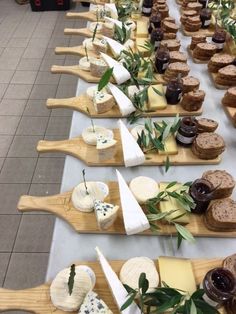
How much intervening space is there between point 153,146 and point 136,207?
0.38 m

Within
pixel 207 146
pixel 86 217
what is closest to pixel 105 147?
pixel 86 217

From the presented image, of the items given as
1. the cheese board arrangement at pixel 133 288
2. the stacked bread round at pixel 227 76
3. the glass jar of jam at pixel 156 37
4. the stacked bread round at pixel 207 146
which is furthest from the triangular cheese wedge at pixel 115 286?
the glass jar of jam at pixel 156 37

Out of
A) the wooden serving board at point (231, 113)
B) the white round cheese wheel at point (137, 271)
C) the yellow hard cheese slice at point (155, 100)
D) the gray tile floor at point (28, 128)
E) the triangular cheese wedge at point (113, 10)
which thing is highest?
the triangular cheese wedge at point (113, 10)

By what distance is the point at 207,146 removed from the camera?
1.38 m

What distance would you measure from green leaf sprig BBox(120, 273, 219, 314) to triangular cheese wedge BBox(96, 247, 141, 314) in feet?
0.05

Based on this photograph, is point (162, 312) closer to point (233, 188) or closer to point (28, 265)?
point (233, 188)

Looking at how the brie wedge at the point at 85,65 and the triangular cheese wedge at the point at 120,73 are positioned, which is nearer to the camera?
the triangular cheese wedge at the point at 120,73

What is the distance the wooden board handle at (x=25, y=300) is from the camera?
974 millimetres

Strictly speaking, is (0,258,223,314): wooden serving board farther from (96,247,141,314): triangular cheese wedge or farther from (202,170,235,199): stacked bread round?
(202,170,235,199): stacked bread round

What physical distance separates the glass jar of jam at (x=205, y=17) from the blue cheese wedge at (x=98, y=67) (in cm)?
94

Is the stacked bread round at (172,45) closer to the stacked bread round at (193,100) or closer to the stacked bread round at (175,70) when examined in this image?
the stacked bread round at (175,70)

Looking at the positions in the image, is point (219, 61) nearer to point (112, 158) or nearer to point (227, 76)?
point (227, 76)

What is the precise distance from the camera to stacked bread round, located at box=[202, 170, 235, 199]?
1.20 metres

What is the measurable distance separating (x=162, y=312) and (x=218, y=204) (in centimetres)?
45
